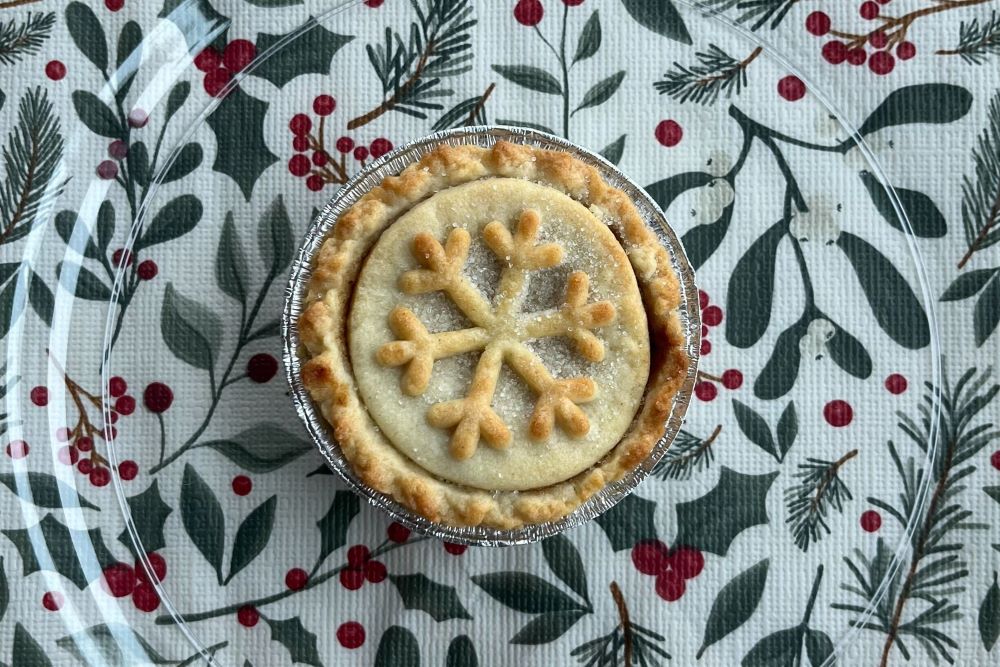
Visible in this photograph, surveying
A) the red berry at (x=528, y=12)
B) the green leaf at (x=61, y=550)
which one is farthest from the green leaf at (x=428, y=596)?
the red berry at (x=528, y=12)

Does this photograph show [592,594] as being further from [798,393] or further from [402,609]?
[798,393]

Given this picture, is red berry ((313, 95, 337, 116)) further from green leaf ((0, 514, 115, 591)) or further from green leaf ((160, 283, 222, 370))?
green leaf ((0, 514, 115, 591))

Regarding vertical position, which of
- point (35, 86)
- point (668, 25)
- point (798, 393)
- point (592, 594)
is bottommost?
point (592, 594)

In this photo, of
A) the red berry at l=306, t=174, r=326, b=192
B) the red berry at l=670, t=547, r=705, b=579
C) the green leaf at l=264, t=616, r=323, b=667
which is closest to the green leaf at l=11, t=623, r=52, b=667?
the green leaf at l=264, t=616, r=323, b=667

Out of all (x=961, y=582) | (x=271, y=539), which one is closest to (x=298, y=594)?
(x=271, y=539)

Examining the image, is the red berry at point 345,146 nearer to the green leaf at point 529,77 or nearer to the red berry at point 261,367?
the green leaf at point 529,77

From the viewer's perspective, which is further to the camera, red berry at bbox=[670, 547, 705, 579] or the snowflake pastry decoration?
red berry at bbox=[670, 547, 705, 579]

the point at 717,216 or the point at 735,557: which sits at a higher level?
the point at 717,216

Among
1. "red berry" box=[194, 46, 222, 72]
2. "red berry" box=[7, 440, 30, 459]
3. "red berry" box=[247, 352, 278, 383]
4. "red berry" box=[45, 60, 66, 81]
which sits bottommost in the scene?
"red berry" box=[7, 440, 30, 459]
